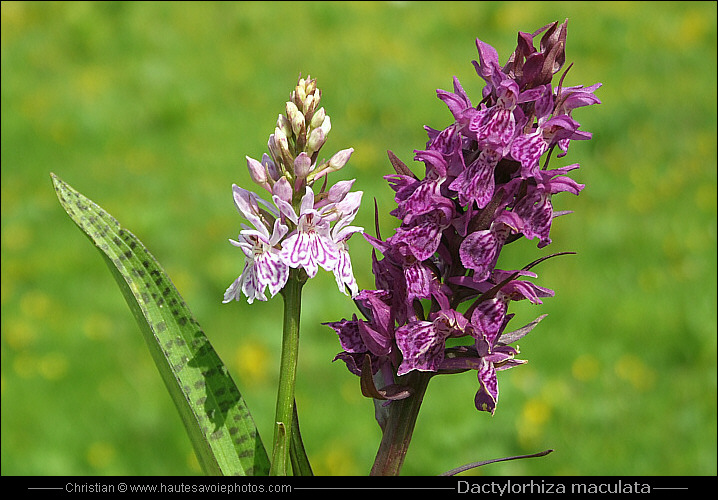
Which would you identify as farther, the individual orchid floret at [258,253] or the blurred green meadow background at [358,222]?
the blurred green meadow background at [358,222]

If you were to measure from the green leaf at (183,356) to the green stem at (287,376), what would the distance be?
107 millimetres

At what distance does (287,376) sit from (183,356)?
0.68 feet

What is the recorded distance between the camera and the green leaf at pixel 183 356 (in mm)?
865

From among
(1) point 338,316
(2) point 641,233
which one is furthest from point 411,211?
(2) point 641,233

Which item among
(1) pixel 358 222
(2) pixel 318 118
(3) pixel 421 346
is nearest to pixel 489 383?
(3) pixel 421 346

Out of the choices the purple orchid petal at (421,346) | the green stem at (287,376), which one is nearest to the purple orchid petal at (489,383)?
the purple orchid petal at (421,346)

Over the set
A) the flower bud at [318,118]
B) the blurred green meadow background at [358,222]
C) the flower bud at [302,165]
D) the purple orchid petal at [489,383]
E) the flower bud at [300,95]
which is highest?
the blurred green meadow background at [358,222]

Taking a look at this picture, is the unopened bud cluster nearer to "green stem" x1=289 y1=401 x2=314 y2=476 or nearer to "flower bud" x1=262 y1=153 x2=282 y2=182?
"flower bud" x1=262 y1=153 x2=282 y2=182

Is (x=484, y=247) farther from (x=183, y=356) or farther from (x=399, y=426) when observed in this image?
(x=183, y=356)

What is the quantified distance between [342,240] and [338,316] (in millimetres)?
2412

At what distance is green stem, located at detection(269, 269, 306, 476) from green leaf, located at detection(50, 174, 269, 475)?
107mm

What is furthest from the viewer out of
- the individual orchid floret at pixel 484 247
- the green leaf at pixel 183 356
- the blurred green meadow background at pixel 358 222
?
the blurred green meadow background at pixel 358 222

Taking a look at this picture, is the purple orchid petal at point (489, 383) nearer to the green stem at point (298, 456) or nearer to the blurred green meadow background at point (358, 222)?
the green stem at point (298, 456)

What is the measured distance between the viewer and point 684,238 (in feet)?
12.2
